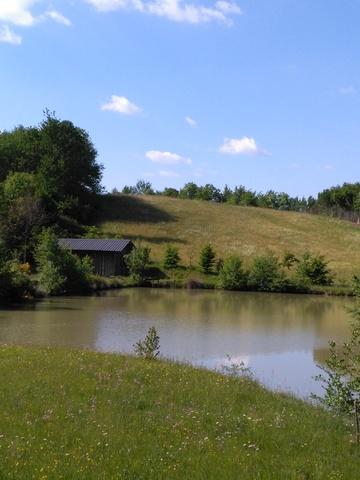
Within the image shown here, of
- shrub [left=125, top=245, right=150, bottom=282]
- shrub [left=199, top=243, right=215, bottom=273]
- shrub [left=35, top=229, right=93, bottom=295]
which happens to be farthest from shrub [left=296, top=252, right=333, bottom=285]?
shrub [left=35, top=229, right=93, bottom=295]

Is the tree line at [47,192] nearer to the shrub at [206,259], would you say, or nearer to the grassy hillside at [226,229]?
the grassy hillside at [226,229]

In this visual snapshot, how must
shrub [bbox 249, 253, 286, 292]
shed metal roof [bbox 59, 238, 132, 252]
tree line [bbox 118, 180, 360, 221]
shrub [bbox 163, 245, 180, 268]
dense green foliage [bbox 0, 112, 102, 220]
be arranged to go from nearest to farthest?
shrub [bbox 249, 253, 286, 292], shed metal roof [bbox 59, 238, 132, 252], shrub [bbox 163, 245, 180, 268], dense green foliage [bbox 0, 112, 102, 220], tree line [bbox 118, 180, 360, 221]

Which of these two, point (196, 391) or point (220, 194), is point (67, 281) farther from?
point (220, 194)

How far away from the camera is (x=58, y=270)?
140ft

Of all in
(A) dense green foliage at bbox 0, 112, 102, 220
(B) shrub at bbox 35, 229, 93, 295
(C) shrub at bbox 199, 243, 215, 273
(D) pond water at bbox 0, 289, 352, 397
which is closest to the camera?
(D) pond water at bbox 0, 289, 352, 397

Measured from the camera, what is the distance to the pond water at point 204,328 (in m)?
19.1

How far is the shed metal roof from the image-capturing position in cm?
5778

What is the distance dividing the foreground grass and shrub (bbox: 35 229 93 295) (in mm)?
29879

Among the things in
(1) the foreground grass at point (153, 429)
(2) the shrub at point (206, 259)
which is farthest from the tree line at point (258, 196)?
(1) the foreground grass at point (153, 429)

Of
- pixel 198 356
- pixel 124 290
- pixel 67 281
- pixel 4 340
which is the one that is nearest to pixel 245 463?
pixel 198 356

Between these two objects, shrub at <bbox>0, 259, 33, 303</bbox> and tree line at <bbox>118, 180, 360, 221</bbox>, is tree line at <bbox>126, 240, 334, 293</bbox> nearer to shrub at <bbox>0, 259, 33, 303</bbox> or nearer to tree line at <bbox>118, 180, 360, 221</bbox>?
shrub at <bbox>0, 259, 33, 303</bbox>

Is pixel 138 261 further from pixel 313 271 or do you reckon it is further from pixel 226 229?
pixel 226 229

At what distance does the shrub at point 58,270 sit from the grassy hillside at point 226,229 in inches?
717

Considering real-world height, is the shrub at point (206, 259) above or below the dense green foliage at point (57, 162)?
below
